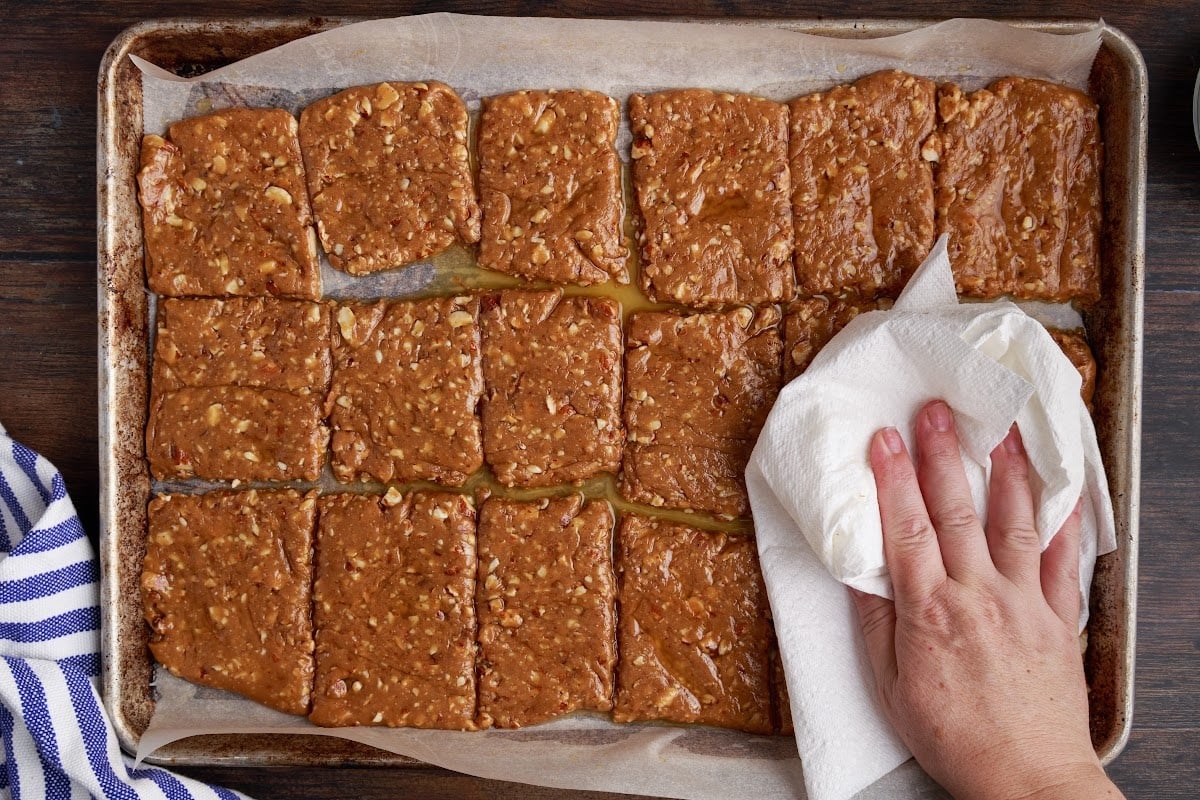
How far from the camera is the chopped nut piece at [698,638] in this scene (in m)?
2.70

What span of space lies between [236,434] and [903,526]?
195 cm

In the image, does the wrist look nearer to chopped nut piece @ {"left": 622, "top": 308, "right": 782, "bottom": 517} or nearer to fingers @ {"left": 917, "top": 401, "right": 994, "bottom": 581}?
fingers @ {"left": 917, "top": 401, "right": 994, "bottom": 581}

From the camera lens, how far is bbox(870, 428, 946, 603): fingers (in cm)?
241

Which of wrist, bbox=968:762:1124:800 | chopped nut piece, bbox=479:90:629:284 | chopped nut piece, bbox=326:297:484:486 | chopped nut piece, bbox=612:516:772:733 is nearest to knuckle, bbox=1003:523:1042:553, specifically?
wrist, bbox=968:762:1124:800

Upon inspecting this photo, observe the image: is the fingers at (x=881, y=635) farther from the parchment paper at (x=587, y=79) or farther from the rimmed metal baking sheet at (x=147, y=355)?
the rimmed metal baking sheet at (x=147, y=355)

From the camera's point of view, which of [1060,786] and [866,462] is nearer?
[1060,786]

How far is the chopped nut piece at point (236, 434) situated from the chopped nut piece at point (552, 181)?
788 millimetres

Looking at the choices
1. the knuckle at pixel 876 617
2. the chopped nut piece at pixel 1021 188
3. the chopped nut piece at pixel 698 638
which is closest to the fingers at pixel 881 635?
the knuckle at pixel 876 617

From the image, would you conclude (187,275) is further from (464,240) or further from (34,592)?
(34,592)

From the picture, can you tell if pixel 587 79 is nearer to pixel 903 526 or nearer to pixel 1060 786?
pixel 903 526

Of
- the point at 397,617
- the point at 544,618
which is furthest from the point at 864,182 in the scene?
the point at 397,617

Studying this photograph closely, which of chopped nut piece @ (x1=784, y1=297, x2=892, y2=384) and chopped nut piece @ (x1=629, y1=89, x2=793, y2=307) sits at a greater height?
chopped nut piece @ (x1=629, y1=89, x2=793, y2=307)

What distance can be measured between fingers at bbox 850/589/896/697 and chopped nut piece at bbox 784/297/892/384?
2.23 ft

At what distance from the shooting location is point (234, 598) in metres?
2.75
